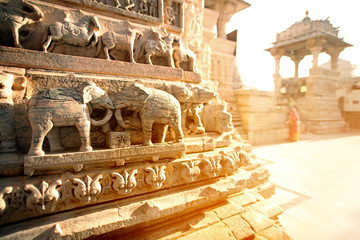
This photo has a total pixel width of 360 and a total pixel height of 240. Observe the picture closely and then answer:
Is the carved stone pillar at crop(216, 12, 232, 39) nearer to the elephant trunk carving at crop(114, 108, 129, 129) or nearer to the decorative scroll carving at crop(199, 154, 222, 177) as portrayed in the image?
the decorative scroll carving at crop(199, 154, 222, 177)

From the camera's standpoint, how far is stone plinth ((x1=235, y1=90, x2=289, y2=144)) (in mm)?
7094

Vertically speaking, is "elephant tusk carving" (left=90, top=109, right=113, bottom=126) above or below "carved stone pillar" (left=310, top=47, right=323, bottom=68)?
below

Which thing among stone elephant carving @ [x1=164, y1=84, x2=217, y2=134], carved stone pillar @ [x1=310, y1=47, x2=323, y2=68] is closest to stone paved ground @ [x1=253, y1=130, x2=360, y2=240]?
stone elephant carving @ [x1=164, y1=84, x2=217, y2=134]

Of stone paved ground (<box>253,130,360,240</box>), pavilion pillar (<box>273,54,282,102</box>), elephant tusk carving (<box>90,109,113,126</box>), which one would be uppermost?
pavilion pillar (<box>273,54,282,102</box>)

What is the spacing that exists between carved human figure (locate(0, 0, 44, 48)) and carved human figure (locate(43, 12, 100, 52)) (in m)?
0.20

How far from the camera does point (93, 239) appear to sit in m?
1.48

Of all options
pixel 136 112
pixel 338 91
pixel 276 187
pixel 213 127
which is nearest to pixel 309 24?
pixel 338 91

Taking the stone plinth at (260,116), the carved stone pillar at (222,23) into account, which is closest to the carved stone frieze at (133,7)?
the stone plinth at (260,116)

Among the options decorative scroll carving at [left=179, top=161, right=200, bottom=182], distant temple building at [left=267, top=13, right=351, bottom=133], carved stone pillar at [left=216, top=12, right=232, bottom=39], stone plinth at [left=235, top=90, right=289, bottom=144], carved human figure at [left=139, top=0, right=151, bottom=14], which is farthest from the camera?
distant temple building at [left=267, top=13, right=351, bottom=133]

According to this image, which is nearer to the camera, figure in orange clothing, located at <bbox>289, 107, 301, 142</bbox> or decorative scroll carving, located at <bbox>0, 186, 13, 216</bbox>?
decorative scroll carving, located at <bbox>0, 186, 13, 216</bbox>

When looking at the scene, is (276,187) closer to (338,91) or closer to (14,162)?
(14,162)

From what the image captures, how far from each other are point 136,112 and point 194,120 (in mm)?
784

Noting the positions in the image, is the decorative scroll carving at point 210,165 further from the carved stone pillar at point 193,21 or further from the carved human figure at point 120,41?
the carved stone pillar at point 193,21

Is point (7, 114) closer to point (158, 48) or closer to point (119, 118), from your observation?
point (119, 118)
